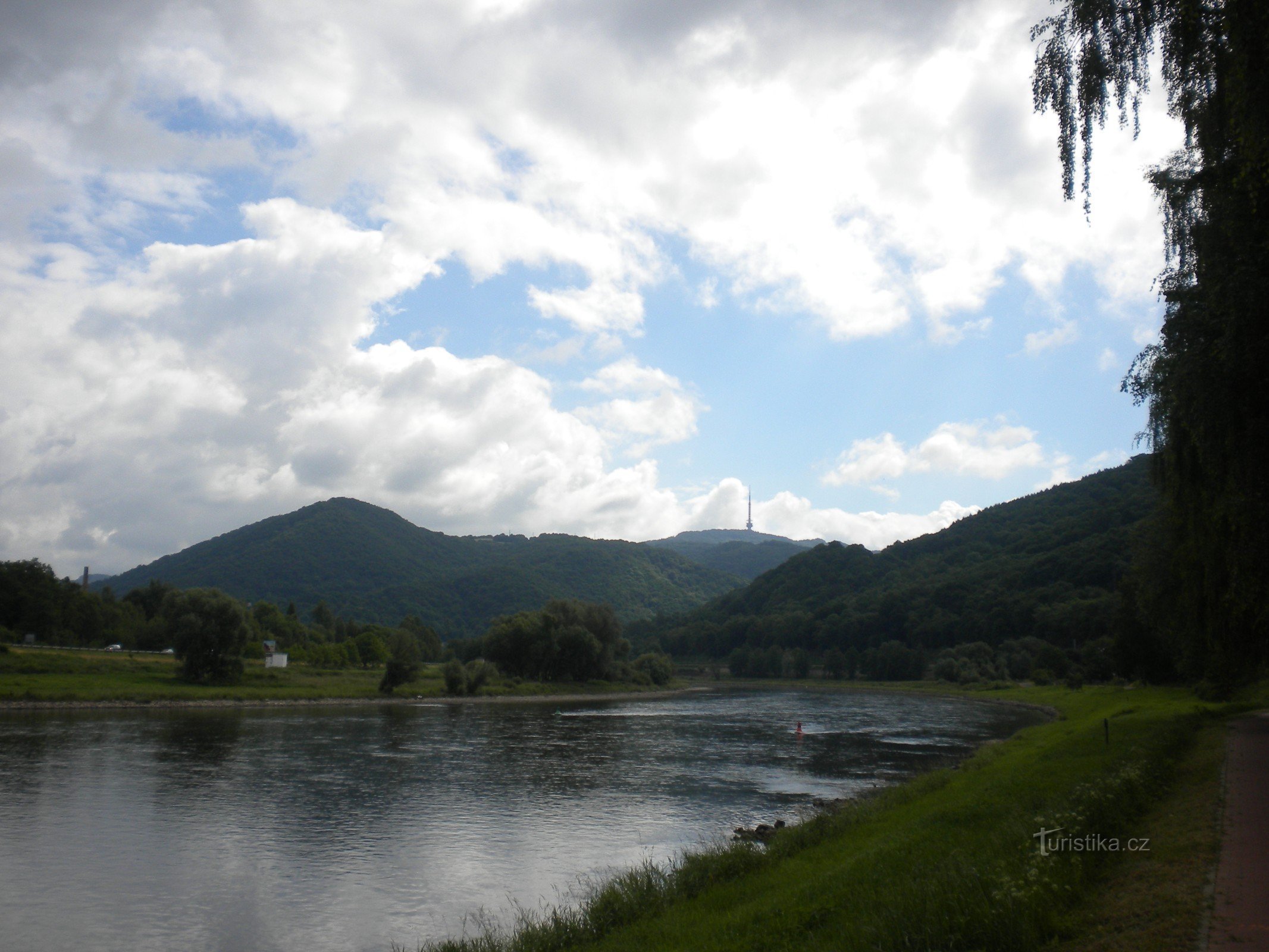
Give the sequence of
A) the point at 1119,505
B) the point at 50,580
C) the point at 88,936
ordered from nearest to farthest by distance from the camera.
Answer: the point at 88,936
the point at 50,580
the point at 1119,505

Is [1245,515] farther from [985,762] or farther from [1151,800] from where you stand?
[985,762]

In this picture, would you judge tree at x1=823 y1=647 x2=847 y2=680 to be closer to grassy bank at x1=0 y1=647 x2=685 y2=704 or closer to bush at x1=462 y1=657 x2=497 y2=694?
grassy bank at x1=0 y1=647 x2=685 y2=704

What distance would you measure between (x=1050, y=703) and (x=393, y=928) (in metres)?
77.7

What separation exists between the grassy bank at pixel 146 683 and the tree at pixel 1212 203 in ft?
240

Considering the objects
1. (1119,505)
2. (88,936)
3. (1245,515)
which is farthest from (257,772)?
(1119,505)

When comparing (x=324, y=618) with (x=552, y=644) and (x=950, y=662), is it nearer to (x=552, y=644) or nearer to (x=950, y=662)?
(x=552, y=644)

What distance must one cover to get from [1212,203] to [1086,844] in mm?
10463

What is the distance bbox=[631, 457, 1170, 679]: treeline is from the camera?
406ft

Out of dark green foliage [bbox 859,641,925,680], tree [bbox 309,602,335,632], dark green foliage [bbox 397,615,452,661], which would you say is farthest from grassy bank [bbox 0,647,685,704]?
dark green foliage [bbox 859,641,925,680]

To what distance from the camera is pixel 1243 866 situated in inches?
449

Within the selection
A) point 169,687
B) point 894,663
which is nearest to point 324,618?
point 169,687

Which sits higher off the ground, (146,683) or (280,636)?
(280,636)

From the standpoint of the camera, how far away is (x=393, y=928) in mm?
17234

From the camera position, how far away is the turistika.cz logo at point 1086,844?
41.8 feet
